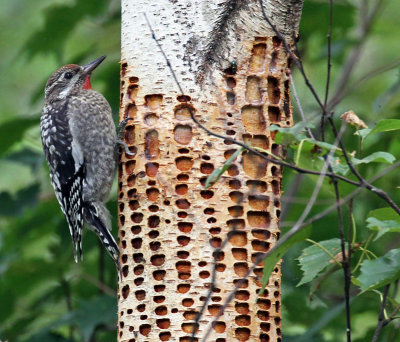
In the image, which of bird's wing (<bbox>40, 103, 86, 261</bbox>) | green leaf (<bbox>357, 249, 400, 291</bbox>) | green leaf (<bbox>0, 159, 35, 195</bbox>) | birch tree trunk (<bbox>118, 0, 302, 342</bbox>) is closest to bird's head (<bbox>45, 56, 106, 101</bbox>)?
bird's wing (<bbox>40, 103, 86, 261</bbox>)

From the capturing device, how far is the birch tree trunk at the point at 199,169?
304 centimetres

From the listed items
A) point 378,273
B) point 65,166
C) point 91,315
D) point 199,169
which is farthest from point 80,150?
point 378,273

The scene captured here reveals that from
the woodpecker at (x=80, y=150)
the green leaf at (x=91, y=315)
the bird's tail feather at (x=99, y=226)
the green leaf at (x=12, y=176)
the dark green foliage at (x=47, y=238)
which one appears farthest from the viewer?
the green leaf at (x=12, y=176)

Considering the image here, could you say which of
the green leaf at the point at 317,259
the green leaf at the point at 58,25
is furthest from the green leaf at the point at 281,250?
the green leaf at the point at 58,25

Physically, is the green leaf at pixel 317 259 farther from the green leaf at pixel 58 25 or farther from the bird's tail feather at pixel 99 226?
the green leaf at pixel 58 25

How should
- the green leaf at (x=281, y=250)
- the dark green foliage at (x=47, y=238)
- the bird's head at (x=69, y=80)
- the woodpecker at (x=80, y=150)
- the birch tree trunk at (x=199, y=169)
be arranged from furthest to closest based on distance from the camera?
1. the bird's head at (x=69, y=80)
2. the dark green foliage at (x=47, y=238)
3. the woodpecker at (x=80, y=150)
4. the birch tree trunk at (x=199, y=169)
5. the green leaf at (x=281, y=250)

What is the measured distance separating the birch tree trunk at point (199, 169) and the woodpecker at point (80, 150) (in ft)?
2.76

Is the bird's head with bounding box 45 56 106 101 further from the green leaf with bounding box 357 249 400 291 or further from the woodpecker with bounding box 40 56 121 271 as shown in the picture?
the green leaf with bounding box 357 249 400 291

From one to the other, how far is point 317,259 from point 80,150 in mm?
2241

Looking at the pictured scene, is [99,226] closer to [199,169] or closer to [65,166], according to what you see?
[65,166]

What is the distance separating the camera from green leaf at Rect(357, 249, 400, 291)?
2416 millimetres

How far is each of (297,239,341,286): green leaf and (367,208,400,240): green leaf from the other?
184 millimetres

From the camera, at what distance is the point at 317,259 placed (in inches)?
105

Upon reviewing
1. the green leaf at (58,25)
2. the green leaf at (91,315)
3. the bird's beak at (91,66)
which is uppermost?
the green leaf at (58,25)
